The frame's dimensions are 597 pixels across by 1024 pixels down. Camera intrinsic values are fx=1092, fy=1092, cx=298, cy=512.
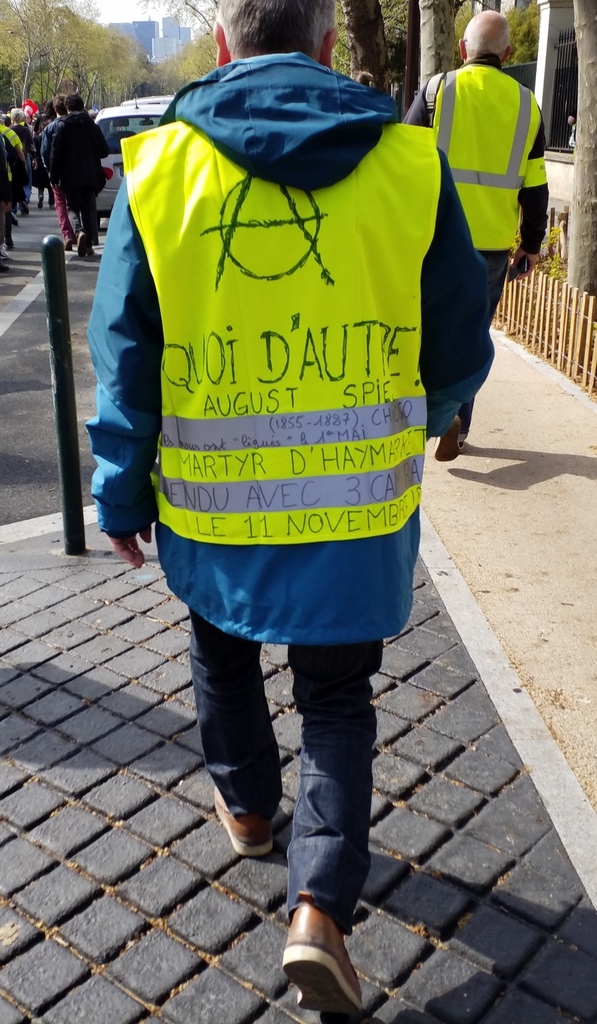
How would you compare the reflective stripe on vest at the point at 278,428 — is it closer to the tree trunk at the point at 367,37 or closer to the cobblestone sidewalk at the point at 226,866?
the cobblestone sidewalk at the point at 226,866

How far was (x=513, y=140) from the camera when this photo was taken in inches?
207

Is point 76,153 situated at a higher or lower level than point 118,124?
lower

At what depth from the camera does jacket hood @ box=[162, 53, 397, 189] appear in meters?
1.97

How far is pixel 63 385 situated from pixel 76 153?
10.9 meters

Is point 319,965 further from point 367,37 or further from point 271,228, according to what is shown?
point 367,37

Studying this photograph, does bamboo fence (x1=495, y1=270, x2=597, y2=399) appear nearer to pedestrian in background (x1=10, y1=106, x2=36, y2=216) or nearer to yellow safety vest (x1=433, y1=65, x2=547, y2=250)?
yellow safety vest (x1=433, y1=65, x2=547, y2=250)

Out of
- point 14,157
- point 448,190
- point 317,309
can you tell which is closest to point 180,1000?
point 317,309

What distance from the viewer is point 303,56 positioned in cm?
200

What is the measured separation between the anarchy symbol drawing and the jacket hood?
3cm

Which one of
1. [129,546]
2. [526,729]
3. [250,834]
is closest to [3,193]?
[526,729]

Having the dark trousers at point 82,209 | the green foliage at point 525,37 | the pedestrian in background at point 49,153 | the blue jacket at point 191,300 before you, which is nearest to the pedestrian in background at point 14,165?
the pedestrian in background at point 49,153

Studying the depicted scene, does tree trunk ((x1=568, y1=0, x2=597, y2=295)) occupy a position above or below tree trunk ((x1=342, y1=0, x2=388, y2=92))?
below

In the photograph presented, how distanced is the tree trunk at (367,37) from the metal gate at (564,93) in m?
6.84

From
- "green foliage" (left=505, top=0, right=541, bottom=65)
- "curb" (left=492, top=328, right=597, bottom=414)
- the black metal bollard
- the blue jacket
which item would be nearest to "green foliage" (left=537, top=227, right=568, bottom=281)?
"curb" (left=492, top=328, right=597, bottom=414)
